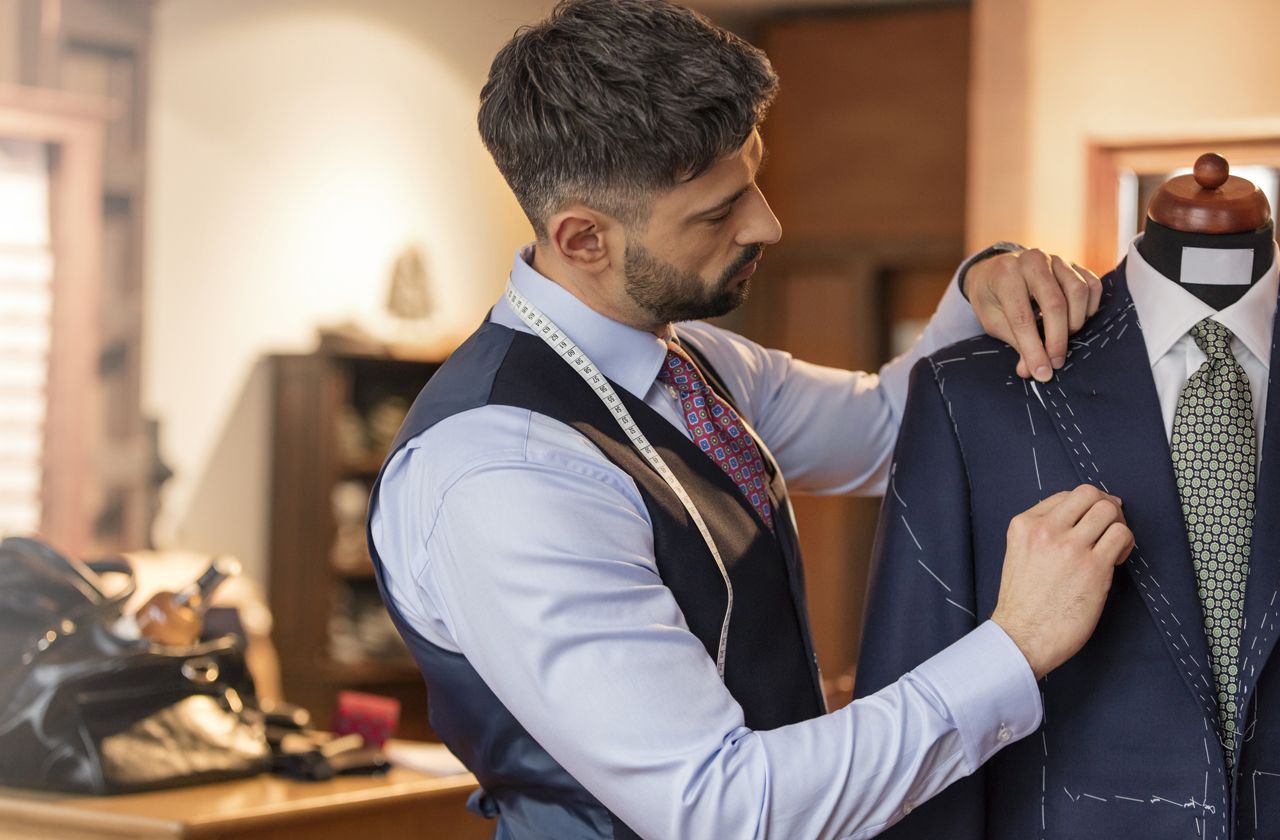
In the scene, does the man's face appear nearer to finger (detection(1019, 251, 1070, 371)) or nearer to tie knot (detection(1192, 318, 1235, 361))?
finger (detection(1019, 251, 1070, 371))

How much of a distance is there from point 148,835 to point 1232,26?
3889 millimetres

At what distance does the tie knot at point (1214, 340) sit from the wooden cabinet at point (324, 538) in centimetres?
410

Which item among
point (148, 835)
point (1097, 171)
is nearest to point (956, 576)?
point (148, 835)

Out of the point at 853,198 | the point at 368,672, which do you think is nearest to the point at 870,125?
the point at 853,198

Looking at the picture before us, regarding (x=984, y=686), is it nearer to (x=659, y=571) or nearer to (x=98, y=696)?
(x=659, y=571)

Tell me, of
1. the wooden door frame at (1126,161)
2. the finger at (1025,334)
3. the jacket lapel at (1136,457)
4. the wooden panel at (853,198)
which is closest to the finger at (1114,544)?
the jacket lapel at (1136,457)

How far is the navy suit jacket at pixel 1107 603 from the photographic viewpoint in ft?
5.25

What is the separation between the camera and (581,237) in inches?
66.2

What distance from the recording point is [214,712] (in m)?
2.56

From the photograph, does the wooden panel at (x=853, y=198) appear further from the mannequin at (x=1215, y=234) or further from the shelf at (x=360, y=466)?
the mannequin at (x=1215, y=234)

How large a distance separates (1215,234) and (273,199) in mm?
4440

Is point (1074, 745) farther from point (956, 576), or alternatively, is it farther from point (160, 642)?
point (160, 642)

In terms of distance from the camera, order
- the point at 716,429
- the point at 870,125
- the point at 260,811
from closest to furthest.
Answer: the point at 716,429 → the point at 260,811 → the point at 870,125

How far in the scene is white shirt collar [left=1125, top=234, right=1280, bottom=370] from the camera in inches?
65.1
